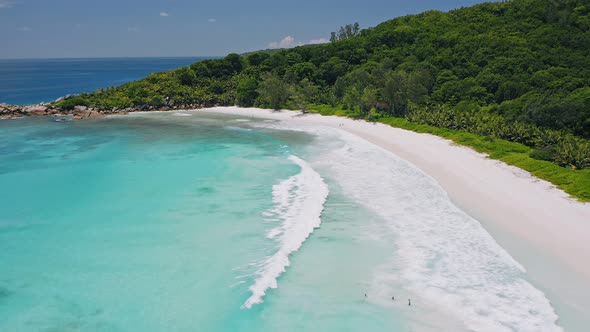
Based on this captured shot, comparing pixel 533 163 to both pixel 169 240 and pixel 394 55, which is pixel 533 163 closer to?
pixel 169 240

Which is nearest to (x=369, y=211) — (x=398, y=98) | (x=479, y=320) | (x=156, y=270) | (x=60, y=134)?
(x=479, y=320)

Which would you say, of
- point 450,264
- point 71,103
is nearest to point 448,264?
point 450,264

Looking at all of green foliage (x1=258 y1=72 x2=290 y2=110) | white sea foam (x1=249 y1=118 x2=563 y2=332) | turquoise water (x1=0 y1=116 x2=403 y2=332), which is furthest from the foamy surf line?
green foliage (x1=258 y1=72 x2=290 y2=110)

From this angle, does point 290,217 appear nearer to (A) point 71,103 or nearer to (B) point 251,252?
(B) point 251,252

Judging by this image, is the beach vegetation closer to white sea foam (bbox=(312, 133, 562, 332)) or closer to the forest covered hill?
the forest covered hill

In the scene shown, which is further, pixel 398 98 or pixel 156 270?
pixel 398 98

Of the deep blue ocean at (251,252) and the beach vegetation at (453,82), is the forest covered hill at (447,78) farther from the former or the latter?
the deep blue ocean at (251,252)
